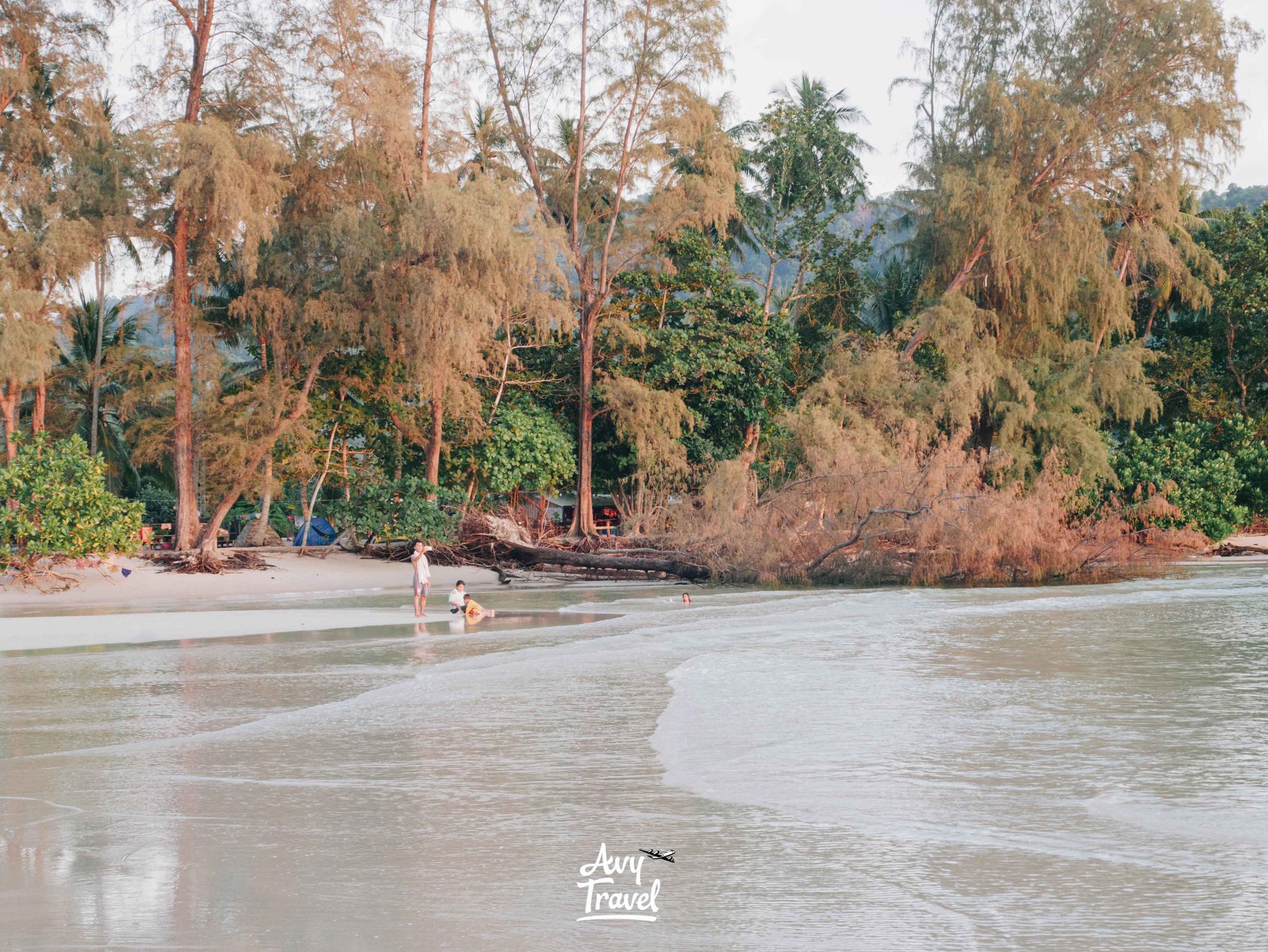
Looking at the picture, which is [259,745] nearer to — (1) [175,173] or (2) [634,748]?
(2) [634,748]

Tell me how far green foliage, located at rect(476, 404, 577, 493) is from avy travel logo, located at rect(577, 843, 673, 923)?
83.6 ft

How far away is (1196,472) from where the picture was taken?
107 feet

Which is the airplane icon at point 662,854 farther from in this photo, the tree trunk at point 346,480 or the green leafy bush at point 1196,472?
the green leafy bush at point 1196,472

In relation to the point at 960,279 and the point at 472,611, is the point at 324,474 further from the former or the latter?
the point at 960,279

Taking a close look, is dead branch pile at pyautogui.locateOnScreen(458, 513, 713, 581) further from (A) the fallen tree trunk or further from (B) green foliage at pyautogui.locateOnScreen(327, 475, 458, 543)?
(B) green foliage at pyautogui.locateOnScreen(327, 475, 458, 543)

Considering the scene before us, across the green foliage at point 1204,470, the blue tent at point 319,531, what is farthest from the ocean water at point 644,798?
the blue tent at point 319,531

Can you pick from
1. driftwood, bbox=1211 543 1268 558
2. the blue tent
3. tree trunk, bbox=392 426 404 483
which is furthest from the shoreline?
driftwood, bbox=1211 543 1268 558

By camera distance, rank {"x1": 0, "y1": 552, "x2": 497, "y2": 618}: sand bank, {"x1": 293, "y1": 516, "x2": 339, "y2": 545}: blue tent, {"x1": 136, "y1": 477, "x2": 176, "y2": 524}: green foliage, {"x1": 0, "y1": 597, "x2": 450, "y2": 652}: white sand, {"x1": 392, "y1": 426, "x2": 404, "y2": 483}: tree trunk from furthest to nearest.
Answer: {"x1": 136, "y1": 477, "x2": 176, "y2": 524}: green foliage, {"x1": 293, "y1": 516, "x2": 339, "y2": 545}: blue tent, {"x1": 392, "y1": 426, "x2": 404, "y2": 483}: tree trunk, {"x1": 0, "y1": 552, "x2": 497, "y2": 618}: sand bank, {"x1": 0, "y1": 597, "x2": 450, "y2": 652}: white sand

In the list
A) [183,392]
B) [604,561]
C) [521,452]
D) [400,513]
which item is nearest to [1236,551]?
[604,561]

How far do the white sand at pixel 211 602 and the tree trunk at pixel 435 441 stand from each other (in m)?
2.39

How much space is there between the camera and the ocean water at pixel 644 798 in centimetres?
550

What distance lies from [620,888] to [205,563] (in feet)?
75.3

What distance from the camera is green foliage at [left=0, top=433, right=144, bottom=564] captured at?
23.5 meters

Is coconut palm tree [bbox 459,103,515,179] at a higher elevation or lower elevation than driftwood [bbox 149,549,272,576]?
higher
